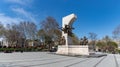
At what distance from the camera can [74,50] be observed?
32594 millimetres

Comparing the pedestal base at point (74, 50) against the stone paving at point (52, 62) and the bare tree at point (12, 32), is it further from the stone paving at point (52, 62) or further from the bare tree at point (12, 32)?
the bare tree at point (12, 32)

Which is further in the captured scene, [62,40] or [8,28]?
[8,28]

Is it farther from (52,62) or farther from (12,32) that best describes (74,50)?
(12,32)

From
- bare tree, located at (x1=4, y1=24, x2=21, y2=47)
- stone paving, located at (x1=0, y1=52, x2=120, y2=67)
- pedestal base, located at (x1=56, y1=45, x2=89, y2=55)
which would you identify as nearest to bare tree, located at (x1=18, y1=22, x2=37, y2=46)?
bare tree, located at (x1=4, y1=24, x2=21, y2=47)

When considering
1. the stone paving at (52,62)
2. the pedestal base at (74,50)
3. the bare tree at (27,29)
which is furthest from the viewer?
the bare tree at (27,29)

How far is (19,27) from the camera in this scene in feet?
191

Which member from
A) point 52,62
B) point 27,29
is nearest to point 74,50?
point 52,62

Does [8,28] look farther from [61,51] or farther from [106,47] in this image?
[106,47]

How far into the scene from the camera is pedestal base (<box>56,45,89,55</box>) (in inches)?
1246

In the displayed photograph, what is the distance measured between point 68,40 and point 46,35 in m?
24.8

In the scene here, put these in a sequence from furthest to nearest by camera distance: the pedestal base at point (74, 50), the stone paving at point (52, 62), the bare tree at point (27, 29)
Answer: the bare tree at point (27, 29) → the pedestal base at point (74, 50) → the stone paving at point (52, 62)

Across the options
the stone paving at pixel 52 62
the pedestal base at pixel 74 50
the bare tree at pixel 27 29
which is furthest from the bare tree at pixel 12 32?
the stone paving at pixel 52 62

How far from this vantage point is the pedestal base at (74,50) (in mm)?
31656

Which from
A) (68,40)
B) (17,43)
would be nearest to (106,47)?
(17,43)
